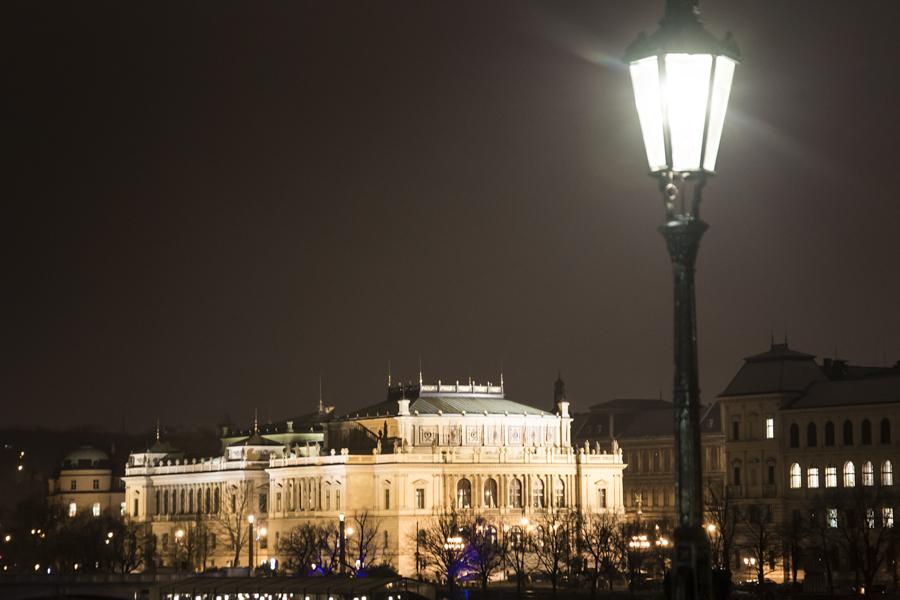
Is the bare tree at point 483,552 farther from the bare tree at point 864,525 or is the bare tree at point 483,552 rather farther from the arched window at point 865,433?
the arched window at point 865,433

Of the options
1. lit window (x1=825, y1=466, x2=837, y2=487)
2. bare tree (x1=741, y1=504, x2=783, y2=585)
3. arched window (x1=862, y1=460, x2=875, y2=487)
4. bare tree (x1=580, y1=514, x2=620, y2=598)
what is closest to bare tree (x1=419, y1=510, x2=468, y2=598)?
bare tree (x1=580, y1=514, x2=620, y2=598)

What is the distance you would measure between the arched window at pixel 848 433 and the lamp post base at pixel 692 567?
16624 centimetres

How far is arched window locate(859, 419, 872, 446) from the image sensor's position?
582 feet

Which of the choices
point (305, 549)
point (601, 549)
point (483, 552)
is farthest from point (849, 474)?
point (305, 549)

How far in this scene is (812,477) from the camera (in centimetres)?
18362

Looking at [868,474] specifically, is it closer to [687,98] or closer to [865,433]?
[865,433]

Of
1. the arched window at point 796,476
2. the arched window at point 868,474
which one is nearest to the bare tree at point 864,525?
the arched window at point 868,474

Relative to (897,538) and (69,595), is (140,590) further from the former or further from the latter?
(897,538)

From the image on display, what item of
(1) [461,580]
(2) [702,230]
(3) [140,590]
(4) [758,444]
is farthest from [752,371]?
(2) [702,230]

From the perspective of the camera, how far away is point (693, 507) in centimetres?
1712

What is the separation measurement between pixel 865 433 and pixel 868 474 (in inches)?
159

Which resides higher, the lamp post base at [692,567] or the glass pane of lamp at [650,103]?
the glass pane of lamp at [650,103]

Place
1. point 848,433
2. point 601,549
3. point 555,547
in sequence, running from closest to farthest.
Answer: point 601,549 → point 555,547 → point 848,433

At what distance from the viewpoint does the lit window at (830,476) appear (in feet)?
591
